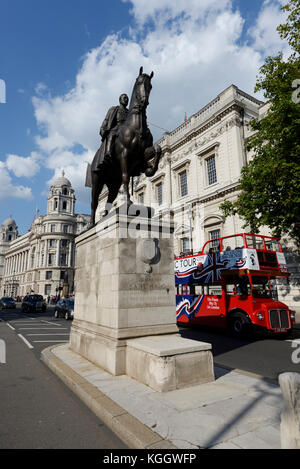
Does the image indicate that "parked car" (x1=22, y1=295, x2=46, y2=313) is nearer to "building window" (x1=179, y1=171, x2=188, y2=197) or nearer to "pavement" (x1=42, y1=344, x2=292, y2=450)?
"building window" (x1=179, y1=171, x2=188, y2=197)

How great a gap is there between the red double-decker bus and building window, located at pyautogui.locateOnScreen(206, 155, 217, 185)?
13492 millimetres

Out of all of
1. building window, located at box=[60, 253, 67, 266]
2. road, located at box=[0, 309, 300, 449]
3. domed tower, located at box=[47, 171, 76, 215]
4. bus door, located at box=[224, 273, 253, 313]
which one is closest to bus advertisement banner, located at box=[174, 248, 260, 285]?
bus door, located at box=[224, 273, 253, 313]

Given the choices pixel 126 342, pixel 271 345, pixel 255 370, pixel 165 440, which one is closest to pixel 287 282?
pixel 271 345

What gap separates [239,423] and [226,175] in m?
23.6

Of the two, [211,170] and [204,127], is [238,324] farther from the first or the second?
[204,127]

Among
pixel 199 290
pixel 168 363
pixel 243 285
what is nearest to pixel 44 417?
pixel 168 363

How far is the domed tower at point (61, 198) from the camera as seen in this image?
84.6 m

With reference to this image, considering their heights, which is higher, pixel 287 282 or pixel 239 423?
pixel 287 282

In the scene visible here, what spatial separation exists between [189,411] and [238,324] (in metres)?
9.71

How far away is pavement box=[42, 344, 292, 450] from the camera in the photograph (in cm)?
278

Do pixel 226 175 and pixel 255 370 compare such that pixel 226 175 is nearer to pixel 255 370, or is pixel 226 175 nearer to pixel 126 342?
pixel 255 370

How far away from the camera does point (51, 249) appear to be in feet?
252

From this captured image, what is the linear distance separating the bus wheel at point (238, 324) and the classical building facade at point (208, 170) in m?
9.59

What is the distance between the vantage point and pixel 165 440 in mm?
2764
